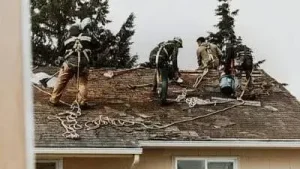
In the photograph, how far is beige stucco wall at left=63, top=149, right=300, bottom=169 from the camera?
6898 millimetres

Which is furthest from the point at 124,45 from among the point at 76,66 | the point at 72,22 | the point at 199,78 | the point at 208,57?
the point at 76,66

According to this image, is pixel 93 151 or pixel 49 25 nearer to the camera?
pixel 93 151

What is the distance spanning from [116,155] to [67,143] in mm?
443

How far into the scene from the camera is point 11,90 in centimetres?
116

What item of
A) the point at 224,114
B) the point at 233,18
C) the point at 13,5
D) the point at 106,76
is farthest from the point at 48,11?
the point at 13,5

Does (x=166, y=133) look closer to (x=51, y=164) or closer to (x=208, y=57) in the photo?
(x=51, y=164)

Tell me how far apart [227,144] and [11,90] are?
5881 millimetres

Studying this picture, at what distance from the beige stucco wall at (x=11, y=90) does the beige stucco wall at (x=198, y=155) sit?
5.65 metres

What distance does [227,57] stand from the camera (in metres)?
8.20

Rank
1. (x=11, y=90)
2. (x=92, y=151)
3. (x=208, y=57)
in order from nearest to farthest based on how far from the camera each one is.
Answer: (x=11, y=90), (x=92, y=151), (x=208, y=57)

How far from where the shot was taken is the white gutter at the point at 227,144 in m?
6.83

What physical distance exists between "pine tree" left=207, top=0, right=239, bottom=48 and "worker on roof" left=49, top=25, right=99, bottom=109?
15.1 ft

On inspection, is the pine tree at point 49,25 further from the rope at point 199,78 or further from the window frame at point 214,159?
the window frame at point 214,159

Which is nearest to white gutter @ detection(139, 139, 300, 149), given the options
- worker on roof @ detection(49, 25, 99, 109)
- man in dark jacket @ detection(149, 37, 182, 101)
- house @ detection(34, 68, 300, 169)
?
house @ detection(34, 68, 300, 169)
